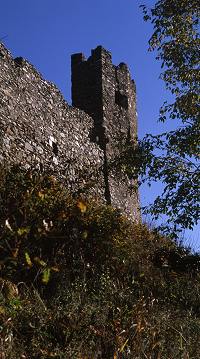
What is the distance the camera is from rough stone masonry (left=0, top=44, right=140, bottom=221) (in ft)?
37.2

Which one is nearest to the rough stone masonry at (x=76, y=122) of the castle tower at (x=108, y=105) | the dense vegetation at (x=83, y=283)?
the castle tower at (x=108, y=105)

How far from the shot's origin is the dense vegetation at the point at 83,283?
5.37 meters

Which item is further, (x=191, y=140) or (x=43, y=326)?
(x=191, y=140)

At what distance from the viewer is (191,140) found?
35.6 feet

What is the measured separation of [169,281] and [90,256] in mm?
1513

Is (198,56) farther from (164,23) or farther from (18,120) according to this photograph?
(18,120)

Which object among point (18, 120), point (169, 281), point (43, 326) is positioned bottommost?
point (43, 326)

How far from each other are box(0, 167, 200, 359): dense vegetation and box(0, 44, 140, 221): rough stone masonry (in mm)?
1690

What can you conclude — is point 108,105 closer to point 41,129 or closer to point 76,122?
point 76,122

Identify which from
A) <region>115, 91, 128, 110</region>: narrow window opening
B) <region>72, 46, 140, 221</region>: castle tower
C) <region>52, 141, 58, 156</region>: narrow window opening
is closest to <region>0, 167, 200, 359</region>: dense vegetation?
<region>52, 141, 58, 156</region>: narrow window opening

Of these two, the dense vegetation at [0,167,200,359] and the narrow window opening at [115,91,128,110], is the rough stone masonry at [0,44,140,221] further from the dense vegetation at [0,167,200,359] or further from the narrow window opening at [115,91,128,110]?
the dense vegetation at [0,167,200,359]

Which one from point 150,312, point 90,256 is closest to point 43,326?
point 150,312

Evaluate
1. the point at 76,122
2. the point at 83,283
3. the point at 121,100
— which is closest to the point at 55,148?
the point at 76,122

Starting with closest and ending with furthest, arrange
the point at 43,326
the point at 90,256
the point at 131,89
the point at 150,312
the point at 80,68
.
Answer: the point at 43,326 → the point at 150,312 → the point at 90,256 → the point at 80,68 → the point at 131,89
